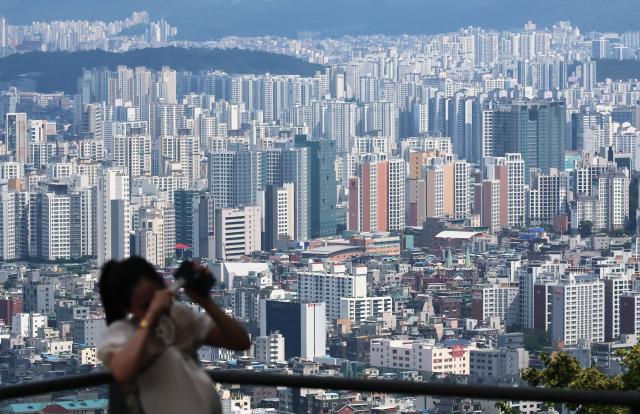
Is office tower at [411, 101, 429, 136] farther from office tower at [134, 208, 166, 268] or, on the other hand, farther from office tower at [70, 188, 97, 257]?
office tower at [134, 208, 166, 268]

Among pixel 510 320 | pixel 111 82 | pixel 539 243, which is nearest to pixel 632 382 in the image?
pixel 510 320

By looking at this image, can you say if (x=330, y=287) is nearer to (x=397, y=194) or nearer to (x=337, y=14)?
(x=397, y=194)

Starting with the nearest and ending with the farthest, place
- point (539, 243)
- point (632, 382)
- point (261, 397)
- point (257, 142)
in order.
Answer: point (261, 397), point (632, 382), point (539, 243), point (257, 142)

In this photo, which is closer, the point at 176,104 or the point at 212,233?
the point at 212,233

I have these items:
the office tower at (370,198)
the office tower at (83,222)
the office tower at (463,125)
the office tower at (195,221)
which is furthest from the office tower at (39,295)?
the office tower at (463,125)

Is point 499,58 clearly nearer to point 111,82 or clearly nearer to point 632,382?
point 111,82

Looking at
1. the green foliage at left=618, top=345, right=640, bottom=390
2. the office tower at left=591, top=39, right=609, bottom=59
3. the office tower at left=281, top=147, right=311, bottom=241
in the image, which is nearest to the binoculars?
the green foliage at left=618, top=345, right=640, bottom=390

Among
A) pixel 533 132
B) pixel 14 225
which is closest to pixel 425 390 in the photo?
pixel 14 225
